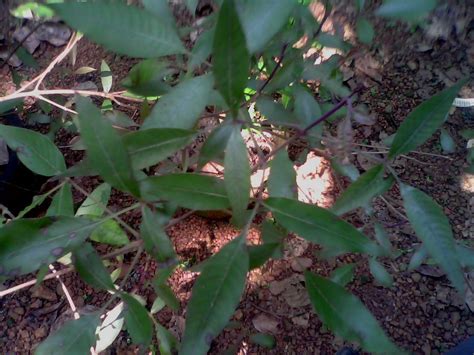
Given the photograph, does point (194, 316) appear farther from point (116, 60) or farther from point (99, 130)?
point (116, 60)

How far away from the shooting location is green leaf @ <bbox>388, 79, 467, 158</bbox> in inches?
26.7

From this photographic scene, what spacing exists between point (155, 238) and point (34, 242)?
6.8 inches

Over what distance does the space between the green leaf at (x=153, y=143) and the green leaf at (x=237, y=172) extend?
8 cm

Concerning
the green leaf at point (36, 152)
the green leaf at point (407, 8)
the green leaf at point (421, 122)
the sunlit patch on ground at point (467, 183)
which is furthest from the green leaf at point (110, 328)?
the sunlit patch on ground at point (467, 183)

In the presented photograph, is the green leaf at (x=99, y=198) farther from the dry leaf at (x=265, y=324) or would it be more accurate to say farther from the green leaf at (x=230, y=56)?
the dry leaf at (x=265, y=324)

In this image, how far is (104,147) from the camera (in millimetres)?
606

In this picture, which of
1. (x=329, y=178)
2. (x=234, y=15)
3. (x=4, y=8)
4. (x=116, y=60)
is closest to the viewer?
(x=234, y=15)

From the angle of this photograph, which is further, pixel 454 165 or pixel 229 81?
pixel 454 165

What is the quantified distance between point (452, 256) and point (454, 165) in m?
1.24

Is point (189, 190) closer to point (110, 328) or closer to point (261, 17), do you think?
point (261, 17)

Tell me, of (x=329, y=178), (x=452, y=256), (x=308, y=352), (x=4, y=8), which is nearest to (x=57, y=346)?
(x=452, y=256)

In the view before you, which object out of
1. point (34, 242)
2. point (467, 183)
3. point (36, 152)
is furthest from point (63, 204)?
point (467, 183)

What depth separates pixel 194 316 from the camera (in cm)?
61

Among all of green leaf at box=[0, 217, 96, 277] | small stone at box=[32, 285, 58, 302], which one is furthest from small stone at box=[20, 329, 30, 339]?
green leaf at box=[0, 217, 96, 277]
